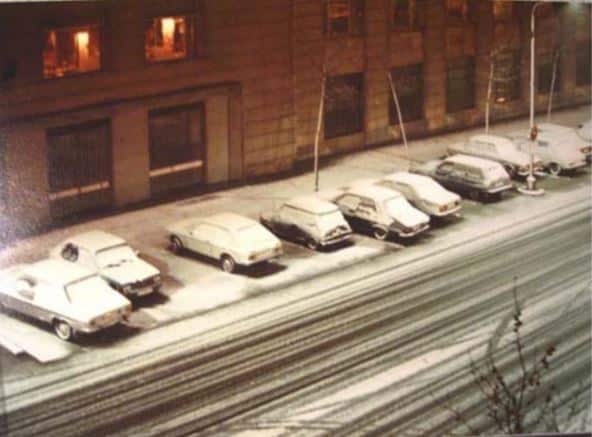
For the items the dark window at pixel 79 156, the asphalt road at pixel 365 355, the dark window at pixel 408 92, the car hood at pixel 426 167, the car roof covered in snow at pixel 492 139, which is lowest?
the asphalt road at pixel 365 355

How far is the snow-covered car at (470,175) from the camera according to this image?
64.6 ft

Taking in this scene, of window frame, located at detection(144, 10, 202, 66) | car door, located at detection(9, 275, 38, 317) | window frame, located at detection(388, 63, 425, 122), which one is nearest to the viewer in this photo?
car door, located at detection(9, 275, 38, 317)

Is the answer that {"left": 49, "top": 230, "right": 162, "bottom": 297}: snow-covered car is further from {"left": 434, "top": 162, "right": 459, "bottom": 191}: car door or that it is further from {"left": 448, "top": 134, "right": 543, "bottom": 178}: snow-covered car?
{"left": 448, "top": 134, "right": 543, "bottom": 178}: snow-covered car

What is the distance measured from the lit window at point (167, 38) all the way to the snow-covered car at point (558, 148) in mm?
6766

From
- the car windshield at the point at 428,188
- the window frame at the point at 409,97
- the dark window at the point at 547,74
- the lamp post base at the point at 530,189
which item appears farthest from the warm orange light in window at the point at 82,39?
the lamp post base at the point at 530,189

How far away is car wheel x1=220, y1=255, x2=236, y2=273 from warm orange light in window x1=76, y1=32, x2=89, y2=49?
4.00m

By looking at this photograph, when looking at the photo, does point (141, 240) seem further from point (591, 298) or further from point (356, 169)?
point (591, 298)

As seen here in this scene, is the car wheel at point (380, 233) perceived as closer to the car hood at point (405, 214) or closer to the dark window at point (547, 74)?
the car hood at point (405, 214)

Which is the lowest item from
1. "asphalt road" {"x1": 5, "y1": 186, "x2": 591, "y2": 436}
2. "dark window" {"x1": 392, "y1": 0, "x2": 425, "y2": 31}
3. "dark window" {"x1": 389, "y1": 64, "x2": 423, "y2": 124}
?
"asphalt road" {"x1": 5, "y1": 186, "x2": 591, "y2": 436}

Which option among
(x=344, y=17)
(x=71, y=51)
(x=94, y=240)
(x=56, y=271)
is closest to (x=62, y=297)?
(x=56, y=271)

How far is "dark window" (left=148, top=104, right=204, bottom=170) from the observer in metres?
16.8

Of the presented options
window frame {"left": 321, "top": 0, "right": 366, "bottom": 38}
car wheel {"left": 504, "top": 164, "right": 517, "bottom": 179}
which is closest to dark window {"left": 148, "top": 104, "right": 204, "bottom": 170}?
window frame {"left": 321, "top": 0, "right": 366, "bottom": 38}

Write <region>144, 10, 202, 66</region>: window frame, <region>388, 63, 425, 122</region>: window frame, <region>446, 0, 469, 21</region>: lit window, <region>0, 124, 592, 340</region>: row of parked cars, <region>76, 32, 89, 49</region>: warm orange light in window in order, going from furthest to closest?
1. <region>446, 0, 469, 21</region>: lit window
2. <region>388, 63, 425, 122</region>: window frame
3. <region>144, 10, 202, 66</region>: window frame
4. <region>76, 32, 89, 49</region>: warm orange light in window
5. <region>0, 124, 592, 340</region>: row of parked cars

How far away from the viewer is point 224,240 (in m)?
17.0
